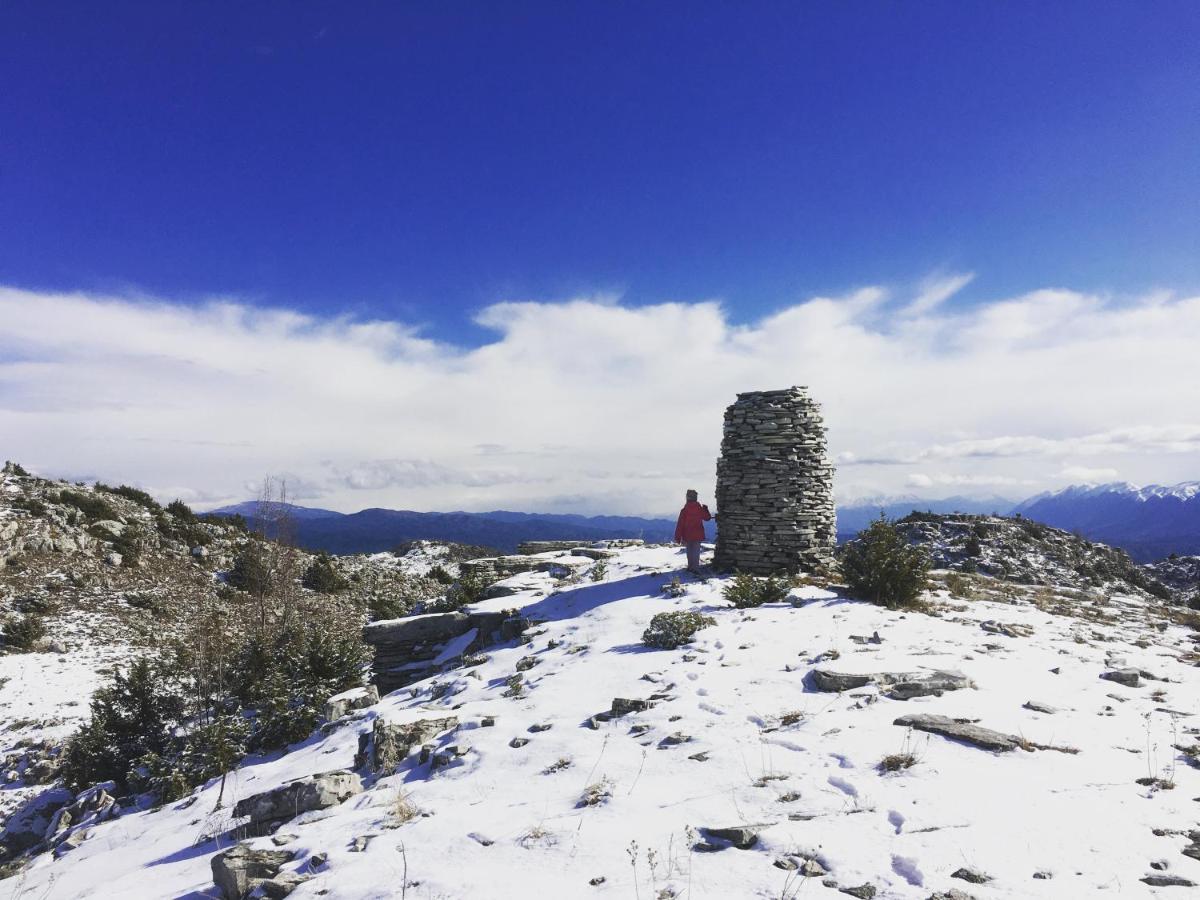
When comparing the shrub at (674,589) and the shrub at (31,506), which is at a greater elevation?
the shrub at (31,506)

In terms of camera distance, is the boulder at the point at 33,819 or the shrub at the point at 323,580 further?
the shrub at the point at 323,580

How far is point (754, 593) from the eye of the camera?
13.2 m

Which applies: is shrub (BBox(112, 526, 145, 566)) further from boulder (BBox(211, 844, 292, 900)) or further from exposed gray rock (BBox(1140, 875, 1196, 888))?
exposed gray rock (BBox(1140, 875, 1196, 888))

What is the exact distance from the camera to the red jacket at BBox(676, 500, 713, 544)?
16750mm

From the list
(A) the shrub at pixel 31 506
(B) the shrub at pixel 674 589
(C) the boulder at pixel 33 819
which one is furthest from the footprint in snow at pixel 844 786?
(A) the shrub at pixel 31 506

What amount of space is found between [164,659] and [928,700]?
807 inches

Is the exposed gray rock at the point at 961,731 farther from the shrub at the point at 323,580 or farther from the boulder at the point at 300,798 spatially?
the shrub at the point at 323,580

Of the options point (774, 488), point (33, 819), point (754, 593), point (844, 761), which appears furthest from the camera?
point (774, 488)

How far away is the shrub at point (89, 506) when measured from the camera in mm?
29922

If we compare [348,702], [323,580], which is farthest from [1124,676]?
[323,580]

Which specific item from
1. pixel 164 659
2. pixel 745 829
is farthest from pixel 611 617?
pixel 164 659

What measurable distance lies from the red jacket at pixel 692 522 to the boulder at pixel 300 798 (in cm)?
1099

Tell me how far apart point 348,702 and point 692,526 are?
946 cm

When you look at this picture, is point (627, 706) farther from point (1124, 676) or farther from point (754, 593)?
point (1124, 676)
